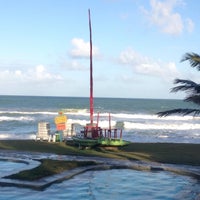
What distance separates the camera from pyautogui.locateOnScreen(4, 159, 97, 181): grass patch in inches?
480

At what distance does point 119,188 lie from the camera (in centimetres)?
1204

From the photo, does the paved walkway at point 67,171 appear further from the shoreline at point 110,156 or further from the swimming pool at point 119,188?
the swimming pool at point 119,188

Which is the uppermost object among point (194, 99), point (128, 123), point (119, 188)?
point (194, 99)

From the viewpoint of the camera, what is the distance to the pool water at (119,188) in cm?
1088

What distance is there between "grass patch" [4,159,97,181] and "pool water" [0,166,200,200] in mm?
691

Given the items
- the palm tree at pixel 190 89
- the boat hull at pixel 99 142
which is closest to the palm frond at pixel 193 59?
the palm tree at pixel 190 89

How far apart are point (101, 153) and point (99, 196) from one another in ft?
26.2

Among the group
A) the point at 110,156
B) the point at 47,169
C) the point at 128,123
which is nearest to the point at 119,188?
the point at 47,169

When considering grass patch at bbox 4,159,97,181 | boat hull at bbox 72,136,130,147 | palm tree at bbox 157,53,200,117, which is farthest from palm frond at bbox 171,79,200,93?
boat hull at bbox 72,136,130,147

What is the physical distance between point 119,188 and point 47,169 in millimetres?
2596

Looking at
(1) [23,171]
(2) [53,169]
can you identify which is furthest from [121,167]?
(1) [23,171]

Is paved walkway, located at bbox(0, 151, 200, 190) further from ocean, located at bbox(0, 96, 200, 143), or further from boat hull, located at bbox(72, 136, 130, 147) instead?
boat hull, located at bbox(72, 136, 130, 147)

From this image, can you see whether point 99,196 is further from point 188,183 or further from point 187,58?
point 187,58

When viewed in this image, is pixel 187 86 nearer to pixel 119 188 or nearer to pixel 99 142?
pixel 119 188
